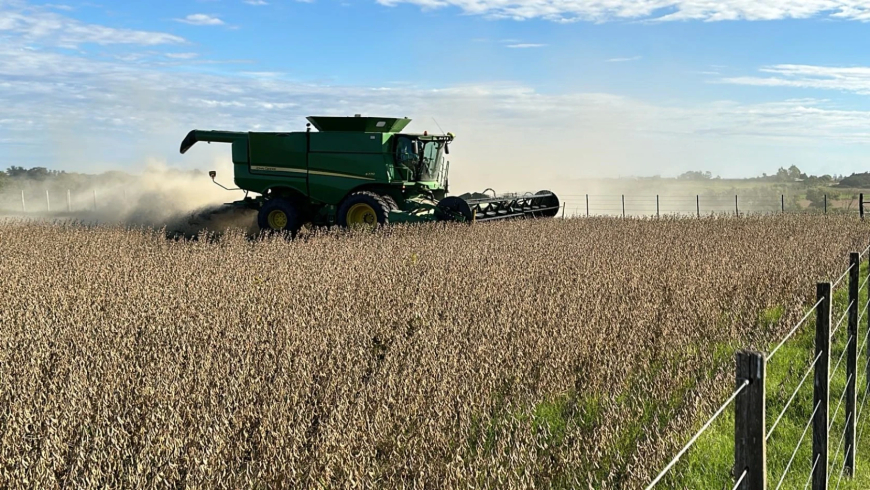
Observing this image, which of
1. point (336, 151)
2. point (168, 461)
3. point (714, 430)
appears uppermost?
point (336, 151)

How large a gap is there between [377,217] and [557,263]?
607cm

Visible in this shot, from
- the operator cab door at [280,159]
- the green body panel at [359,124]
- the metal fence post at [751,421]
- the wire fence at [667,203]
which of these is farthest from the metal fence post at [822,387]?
the wire fence at [667,203]

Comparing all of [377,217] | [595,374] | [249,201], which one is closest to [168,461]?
[595,374]

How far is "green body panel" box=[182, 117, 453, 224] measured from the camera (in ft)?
54.9

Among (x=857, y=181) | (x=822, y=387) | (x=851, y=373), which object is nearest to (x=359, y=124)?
(x=851, y=373)

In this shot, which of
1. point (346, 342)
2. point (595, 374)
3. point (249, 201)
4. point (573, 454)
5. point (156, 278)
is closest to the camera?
point (573, 454)

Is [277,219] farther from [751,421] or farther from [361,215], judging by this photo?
[751,421]

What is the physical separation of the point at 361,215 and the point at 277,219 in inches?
86.2

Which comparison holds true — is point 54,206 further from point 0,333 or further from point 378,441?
point 378,441

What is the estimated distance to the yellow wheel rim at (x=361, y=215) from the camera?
53.5ft

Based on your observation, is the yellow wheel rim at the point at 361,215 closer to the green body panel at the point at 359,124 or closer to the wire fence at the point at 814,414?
the green body panel at the point at 359,124

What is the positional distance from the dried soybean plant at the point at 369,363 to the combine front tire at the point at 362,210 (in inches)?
180

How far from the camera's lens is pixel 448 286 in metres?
8.57

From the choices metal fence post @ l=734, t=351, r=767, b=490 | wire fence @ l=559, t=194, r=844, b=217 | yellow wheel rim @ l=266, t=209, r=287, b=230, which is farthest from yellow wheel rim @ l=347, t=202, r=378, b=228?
wire fence @ l=559, t=194, r=844, b=217
